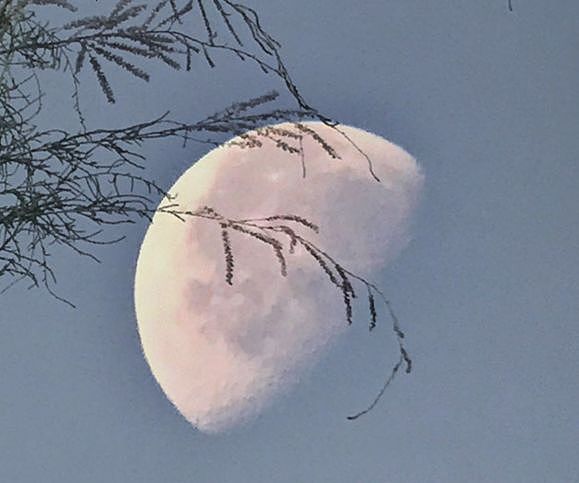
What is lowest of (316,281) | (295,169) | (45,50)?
(316,281)

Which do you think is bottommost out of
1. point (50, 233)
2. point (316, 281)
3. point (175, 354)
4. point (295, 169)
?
point (175, 354)

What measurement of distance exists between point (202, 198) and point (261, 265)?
1.29 feet

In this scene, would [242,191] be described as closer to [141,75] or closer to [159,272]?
[159,272]

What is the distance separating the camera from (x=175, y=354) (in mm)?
4250

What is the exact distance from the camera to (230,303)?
430cm

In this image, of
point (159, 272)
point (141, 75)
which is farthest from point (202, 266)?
point (141, 75)

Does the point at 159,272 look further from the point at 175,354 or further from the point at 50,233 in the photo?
the point at 50,233

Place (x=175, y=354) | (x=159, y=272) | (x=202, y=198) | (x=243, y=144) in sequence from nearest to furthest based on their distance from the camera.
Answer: (x=243, y=144) → (x=202, y=198) → (x=159, y=272) → (x=175, y=354)

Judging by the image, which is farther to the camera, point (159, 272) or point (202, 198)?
point (159, 272)

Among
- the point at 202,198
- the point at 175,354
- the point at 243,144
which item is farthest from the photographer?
the point at 175,354

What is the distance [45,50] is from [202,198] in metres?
3.02

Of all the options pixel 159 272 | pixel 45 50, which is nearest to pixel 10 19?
pixel 45 50

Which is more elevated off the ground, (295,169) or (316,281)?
(295,169)

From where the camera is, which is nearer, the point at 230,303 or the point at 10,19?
the point at 10,19
